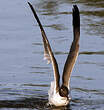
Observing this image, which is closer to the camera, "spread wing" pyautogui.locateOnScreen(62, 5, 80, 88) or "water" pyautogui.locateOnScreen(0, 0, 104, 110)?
"spread wing" pyautogui.locateOnScreen(62, 5, 80, 88)

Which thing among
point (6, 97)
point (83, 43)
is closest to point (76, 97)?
point (6, 97)

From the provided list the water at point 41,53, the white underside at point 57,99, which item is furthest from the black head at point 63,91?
the water at point 41,53

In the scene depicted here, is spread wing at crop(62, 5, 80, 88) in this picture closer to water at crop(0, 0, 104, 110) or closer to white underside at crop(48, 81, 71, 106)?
white underside at crop(48, 81, 71, 106)

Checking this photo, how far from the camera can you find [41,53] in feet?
46.5

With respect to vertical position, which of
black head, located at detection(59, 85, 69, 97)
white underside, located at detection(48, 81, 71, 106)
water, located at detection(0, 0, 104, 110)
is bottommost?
water, located at detection(0, 0, 104, 110)

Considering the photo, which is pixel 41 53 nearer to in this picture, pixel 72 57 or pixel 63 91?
pixel 72 57

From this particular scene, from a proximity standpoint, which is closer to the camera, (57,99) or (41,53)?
(57,99)

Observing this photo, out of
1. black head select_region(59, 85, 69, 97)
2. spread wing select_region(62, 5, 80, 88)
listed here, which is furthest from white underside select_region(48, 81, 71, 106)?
spread wing select_region(62, 5, 80, 88)

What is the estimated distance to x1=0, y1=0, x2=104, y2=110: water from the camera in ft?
38.5

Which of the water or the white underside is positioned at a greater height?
the white underside

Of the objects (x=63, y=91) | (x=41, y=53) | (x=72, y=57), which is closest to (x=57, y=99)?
(x=63, y=91)

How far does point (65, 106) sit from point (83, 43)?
12.9 feet

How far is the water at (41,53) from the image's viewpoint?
11.7 meters

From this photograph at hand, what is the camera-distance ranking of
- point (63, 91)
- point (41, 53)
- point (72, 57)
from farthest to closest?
point (41, 53) < point (72, 57) < point (63, 91)
